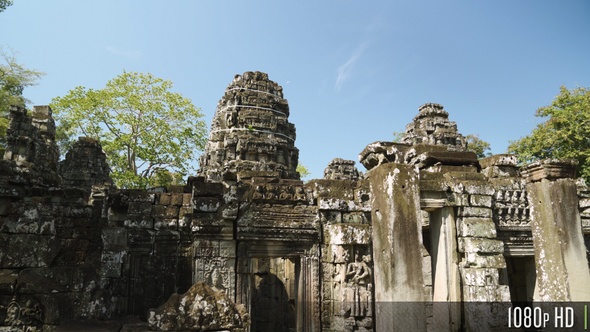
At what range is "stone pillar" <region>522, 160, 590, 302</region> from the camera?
486 cm

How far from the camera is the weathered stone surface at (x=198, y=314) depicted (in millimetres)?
3287

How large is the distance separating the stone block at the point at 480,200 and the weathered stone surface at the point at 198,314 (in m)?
5.02

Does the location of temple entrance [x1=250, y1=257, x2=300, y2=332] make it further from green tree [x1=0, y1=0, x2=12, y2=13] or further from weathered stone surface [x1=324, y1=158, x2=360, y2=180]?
green tree [x1=0, y1=0, x2=12, y2=13]

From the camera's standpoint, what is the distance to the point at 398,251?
4074 mm

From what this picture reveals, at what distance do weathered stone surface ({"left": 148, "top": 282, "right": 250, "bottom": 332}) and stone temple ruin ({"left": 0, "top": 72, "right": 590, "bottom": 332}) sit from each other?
163cm

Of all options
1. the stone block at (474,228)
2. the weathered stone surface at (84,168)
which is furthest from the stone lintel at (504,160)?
the weathered stone surface at (84,168)

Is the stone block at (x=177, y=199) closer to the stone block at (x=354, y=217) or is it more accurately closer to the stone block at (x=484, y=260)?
the stone block at (x=354, y=217)

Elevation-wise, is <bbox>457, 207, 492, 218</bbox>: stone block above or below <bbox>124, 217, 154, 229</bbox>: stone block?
above

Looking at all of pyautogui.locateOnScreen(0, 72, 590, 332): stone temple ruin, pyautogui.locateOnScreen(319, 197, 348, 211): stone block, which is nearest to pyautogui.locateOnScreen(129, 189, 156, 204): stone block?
pyautogui.locateOnScreen(0, 72, 590, 332): stone temple ruin

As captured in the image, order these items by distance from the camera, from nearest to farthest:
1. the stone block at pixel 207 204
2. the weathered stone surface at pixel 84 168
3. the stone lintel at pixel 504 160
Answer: the stone block at pixel 207 204 < the stone lintel at pixel 504 160 < the weathered stone surface at pixel 84 168

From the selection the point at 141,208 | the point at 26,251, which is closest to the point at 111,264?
the point at 141,208

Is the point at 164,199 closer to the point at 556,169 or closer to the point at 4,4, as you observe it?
the point at 556,169

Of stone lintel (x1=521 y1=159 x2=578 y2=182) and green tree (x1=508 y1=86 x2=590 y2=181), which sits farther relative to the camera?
green tree (x1=508 y1=86 x2=590 y2=181)

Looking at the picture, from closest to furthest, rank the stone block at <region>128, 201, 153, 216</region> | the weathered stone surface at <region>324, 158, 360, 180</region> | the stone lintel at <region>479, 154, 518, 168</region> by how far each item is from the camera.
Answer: the stone block at <region>128, 201, 153, 216</region> → the stone lintel at <region>479, 154, 518, 168</region> → the weathered stone surface at <region>324, 158, 360, 180</region>
